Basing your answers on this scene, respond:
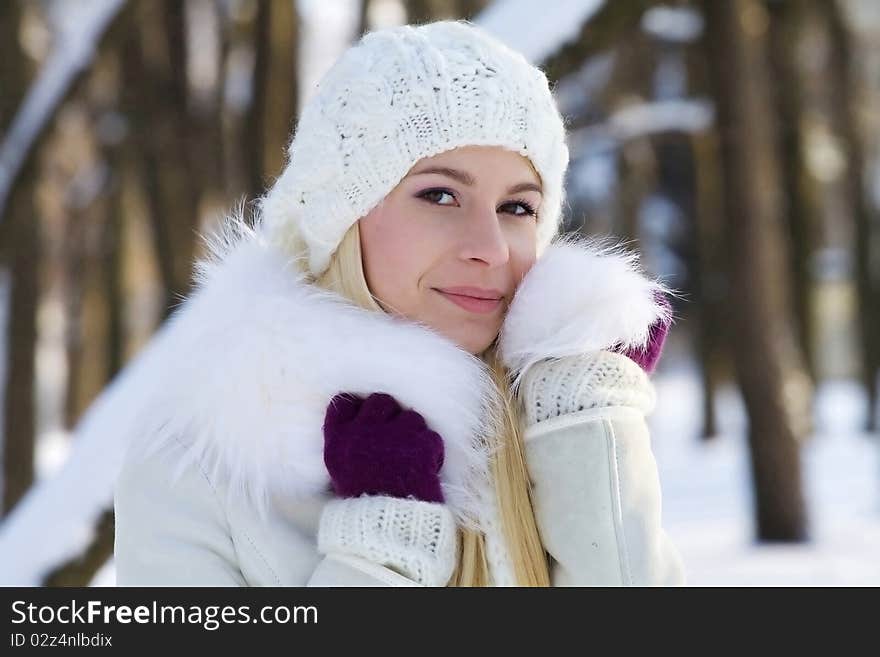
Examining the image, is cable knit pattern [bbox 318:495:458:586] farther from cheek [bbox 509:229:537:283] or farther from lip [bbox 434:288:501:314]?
cheek [bbox 509:229:537:283]

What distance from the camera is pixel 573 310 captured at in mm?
1867

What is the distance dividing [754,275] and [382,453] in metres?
5.22

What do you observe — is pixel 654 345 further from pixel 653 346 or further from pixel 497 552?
pixel 497 552

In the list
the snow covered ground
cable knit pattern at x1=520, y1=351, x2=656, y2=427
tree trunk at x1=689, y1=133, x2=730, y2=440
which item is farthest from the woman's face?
tree trunk at x1=689, y1=133, x2=730, y2=440

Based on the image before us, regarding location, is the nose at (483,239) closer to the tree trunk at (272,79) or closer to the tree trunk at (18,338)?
the tree trunk at (272,79)

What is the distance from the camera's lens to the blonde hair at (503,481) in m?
1.75

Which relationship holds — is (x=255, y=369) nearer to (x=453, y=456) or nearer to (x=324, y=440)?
(x=324, y=440)

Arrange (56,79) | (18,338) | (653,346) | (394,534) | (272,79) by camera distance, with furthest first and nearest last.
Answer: (272,79), (18,338), (56,79), (653,346), (394,534)

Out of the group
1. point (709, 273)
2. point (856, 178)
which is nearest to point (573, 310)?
point (856, 178)

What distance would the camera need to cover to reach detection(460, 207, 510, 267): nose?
1771 mm

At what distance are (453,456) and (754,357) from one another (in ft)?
16.7
